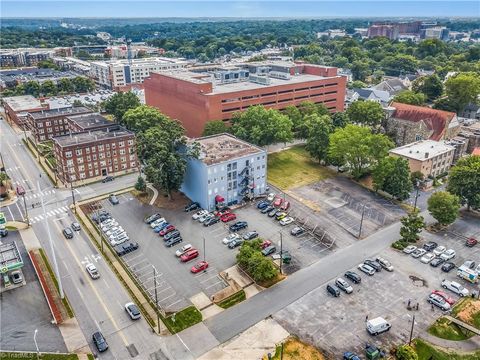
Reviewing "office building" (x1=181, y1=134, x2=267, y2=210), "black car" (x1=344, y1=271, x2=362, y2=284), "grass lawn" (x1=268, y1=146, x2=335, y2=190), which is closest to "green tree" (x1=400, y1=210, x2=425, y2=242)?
"black car" (x1=344, y1=271, x2=362, y2=284)

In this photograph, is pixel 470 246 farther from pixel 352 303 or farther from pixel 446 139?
pixel 446 139

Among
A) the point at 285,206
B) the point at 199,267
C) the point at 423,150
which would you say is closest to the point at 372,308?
the point at 199,267

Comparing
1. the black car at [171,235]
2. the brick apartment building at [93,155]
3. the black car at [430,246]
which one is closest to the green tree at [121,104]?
the brick apartment building at [93,155]

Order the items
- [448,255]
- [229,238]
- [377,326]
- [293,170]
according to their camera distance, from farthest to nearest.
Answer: [293,170], [229,238], [448,255], [377,326]

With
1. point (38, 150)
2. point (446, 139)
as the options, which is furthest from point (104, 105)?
point (446, 139)

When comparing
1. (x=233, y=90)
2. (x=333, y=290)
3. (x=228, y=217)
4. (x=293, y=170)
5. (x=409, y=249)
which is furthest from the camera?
(x=233, y=90)

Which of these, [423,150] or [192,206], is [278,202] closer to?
[192,206]
